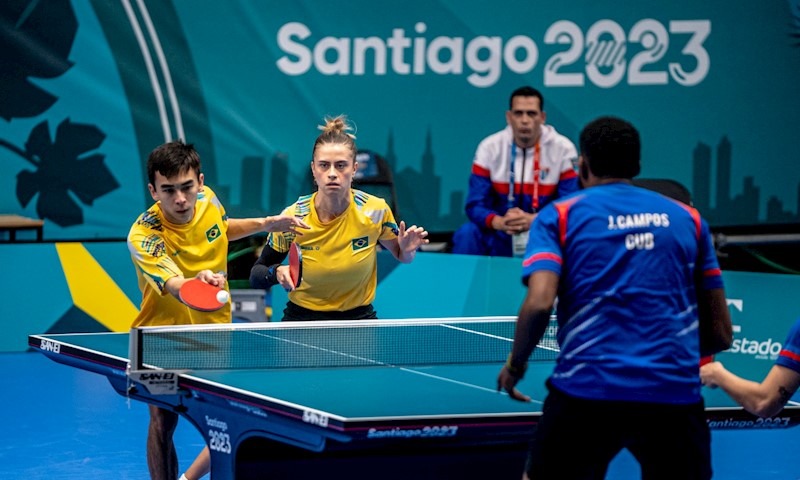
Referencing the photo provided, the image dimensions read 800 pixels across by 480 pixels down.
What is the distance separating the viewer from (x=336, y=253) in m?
6.09

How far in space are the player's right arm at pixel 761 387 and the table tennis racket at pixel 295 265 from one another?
2.17 m

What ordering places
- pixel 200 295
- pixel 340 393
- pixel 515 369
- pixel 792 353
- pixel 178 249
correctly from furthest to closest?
pixel 178 249 → pixel 200 295 → pixel 340 393 → pixel 792 353 → pixel 515 369

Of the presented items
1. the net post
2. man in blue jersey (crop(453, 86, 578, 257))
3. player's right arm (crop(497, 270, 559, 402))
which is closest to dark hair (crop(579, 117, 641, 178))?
player's right arm (crop(497, 270, 559, 402))

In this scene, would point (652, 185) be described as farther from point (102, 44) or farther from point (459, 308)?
point (102, 44)

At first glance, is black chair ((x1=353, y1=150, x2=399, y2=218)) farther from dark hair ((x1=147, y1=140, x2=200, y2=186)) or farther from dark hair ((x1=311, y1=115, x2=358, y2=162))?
dark hair ((x1=147, y1=140, x2=200, y2=186))

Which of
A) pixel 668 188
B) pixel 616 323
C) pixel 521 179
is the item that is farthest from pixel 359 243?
pixel 668 188

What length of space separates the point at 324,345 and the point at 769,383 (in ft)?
7.08

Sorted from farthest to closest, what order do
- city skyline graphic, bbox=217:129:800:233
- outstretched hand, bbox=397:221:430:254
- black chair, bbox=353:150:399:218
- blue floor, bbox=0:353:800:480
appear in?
city skyline graphic, bbox=217:129:800:233 → black chair, bbox=353:150:399:218 → blue floor, bbox=0:353:800:480 → outstretched hand, bbox=397:221:430:254

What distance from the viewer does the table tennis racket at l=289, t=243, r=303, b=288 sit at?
5.75 metres

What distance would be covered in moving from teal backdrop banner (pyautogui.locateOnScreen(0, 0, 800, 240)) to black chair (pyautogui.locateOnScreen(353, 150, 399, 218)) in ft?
1.77

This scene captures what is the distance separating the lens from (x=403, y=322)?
18.8ft

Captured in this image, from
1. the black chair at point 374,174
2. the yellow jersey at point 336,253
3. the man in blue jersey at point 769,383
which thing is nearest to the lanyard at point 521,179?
the black chair at point 374,174

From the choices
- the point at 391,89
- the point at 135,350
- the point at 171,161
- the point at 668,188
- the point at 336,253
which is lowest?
the point at 135,350

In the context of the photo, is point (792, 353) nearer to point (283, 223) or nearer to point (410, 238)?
point (410, 238)
